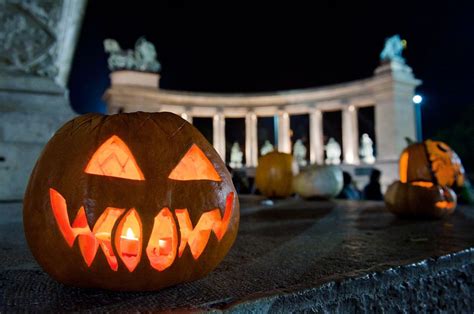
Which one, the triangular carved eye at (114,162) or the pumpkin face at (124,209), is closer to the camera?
the pumpkin face at (124,209)

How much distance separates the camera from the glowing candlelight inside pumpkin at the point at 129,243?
1860 millimetres

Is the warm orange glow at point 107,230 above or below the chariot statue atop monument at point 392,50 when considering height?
below

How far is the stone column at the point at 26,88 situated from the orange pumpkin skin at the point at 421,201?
5727 millimetres


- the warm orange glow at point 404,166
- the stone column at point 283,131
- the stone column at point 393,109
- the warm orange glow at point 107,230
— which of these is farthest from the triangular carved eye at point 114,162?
the stone column at point 283,131

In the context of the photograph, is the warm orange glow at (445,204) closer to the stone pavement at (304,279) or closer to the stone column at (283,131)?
the stone pavement at (304,279)

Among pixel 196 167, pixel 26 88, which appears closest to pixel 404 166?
pixel 196 167

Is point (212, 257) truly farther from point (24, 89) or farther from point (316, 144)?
point (316, 144)

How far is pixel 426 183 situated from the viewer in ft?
17.2

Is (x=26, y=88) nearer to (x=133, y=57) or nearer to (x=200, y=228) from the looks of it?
(x=200, y=228)

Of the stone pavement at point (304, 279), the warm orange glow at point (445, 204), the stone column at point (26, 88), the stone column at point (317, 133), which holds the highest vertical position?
the stone column at point (317, 133)

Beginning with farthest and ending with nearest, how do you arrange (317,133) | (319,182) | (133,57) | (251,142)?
1. (251,142)
2. (317,133)
3. (133,57)
4. (319,182)

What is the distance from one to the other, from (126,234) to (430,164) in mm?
4978

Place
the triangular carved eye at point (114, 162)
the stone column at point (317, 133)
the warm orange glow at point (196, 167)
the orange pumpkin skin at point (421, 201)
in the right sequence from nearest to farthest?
1. the triangular carved eye at point (114, 162)
2. the warm orange glow at point (196, 167)
3. the orange pumpkin skin at point (421, 201)
4. the stone column at point (317, 133)

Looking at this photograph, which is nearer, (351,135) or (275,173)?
(275,173)
